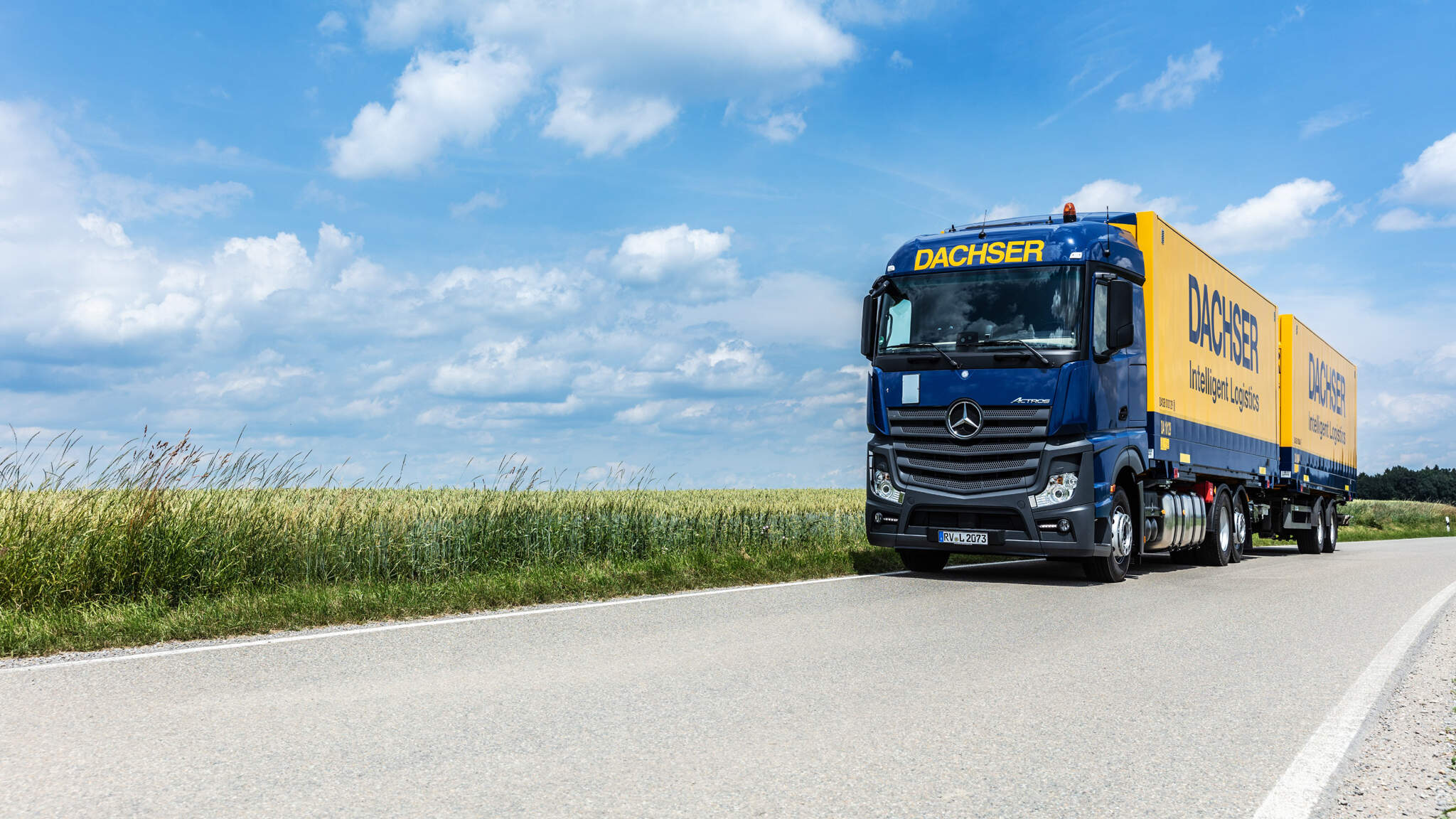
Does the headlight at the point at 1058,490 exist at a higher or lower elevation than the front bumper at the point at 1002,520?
higher

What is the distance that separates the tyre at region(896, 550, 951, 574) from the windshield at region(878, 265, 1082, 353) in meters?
2.53

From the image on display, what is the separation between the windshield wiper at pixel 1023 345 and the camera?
1154cm

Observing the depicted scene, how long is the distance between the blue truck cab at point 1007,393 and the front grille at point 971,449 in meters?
0.02

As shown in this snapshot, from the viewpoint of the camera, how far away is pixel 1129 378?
41.6 feet

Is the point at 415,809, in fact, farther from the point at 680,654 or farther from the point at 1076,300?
the point at 1076,300

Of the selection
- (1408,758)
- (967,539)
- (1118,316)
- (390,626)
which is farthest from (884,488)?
(1408,758)

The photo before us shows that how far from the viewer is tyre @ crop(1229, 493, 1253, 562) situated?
1767cm

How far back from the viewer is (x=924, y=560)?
43.2ft

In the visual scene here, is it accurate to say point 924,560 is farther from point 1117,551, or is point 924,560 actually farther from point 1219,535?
point 1219,535

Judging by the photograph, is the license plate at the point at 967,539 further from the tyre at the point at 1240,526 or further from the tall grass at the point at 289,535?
the tyre at the point at 1240,526

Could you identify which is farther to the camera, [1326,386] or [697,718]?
[1326,386]

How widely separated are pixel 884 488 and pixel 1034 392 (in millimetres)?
2038

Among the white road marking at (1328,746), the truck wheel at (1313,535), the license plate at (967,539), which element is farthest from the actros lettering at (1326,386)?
the white road marking at (1328,746)

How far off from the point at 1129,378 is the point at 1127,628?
4.64 meters
